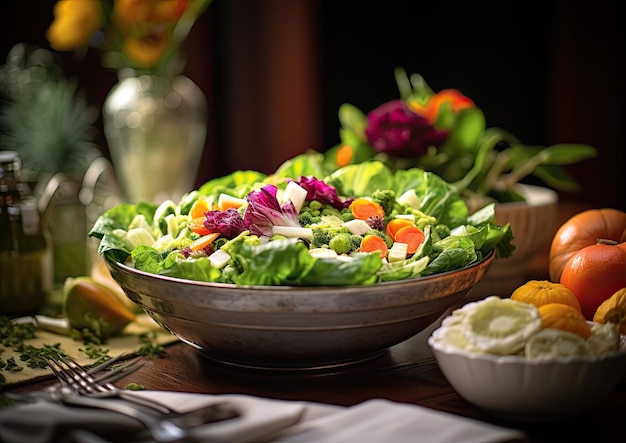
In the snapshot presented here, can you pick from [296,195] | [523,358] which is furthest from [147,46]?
[523,358]

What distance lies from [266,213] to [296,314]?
8.0 inches

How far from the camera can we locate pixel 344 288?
1.17m

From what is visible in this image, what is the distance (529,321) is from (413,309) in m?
0.20

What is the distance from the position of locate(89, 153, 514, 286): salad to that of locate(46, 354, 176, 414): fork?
18cm

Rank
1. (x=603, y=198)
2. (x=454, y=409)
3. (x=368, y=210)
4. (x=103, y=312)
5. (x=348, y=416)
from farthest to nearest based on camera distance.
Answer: (x=603, y=198), (x=103, y=312), (x=368, y=210), (x=454, y=409), (x=348, y=416)

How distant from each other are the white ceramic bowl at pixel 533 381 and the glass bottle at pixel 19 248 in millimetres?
1010

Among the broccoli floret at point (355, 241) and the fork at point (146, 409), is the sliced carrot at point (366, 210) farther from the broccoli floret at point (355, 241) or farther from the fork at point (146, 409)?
the fork at point (146, 409)

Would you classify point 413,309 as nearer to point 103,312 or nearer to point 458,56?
point 103,312

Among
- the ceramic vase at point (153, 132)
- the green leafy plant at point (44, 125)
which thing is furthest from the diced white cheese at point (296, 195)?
the green leafy plant at point (44, 125)

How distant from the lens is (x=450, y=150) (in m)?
1.98

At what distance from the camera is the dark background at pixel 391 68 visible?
3859mm

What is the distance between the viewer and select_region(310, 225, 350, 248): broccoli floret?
1.31 metres

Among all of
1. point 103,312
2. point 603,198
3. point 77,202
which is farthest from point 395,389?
point 603,198

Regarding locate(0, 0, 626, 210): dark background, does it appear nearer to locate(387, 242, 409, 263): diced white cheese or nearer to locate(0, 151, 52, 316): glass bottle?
locate(0, 151, 52, 316): glass bottle
